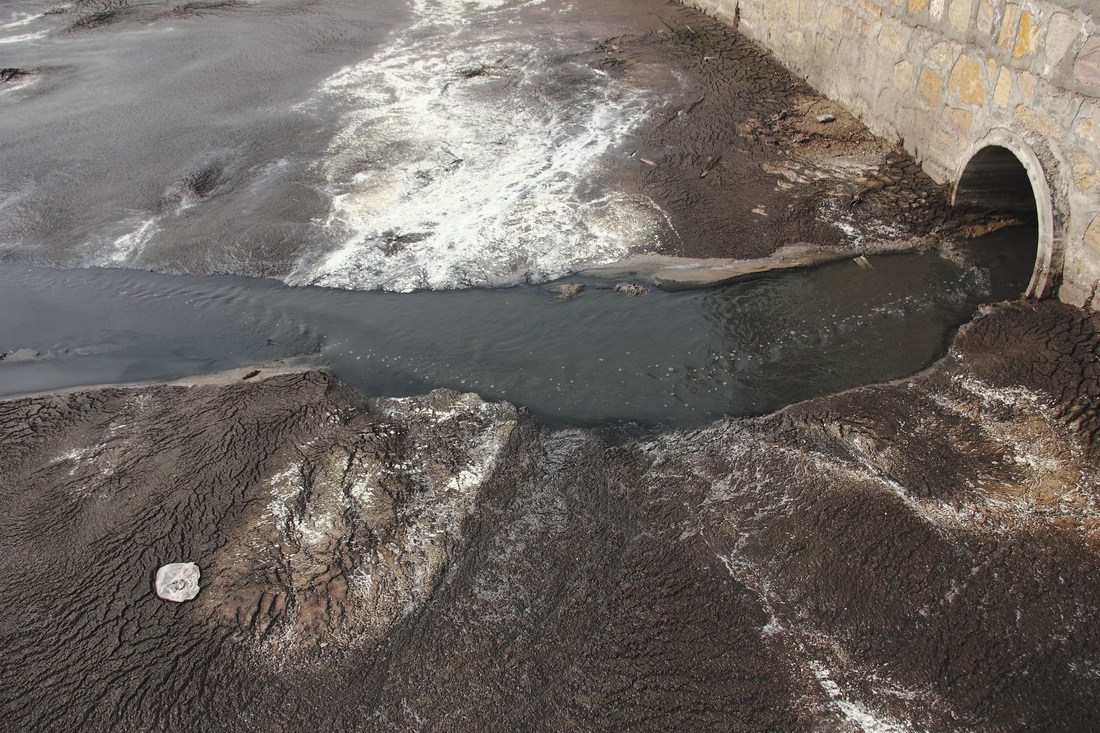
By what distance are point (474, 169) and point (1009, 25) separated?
4.52 metres

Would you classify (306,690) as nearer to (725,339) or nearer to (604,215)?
(725,339)

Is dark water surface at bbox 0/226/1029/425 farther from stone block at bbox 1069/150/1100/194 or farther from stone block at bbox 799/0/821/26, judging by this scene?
stone block at bbox 799/0/821/26

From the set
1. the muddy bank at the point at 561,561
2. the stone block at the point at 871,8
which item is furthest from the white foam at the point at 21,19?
the stone block at the point at 871,8

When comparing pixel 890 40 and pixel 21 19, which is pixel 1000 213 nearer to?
pixel 890 40

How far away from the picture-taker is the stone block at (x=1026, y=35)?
517cm

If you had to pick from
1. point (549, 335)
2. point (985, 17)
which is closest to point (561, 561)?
point (549, 335)

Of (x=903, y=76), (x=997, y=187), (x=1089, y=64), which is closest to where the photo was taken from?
(x=1089, y=64)

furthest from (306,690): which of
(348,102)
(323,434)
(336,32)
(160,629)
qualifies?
(336,32)

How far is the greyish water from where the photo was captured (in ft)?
17.2

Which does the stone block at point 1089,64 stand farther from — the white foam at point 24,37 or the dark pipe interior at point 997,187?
the white foam at point 24,37

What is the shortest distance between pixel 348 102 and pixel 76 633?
6.66 m

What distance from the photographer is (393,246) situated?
253 inches

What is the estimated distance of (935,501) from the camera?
3.96 metres

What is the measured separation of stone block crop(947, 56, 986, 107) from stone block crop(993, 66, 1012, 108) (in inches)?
8.1
